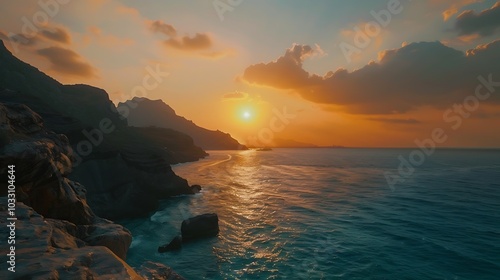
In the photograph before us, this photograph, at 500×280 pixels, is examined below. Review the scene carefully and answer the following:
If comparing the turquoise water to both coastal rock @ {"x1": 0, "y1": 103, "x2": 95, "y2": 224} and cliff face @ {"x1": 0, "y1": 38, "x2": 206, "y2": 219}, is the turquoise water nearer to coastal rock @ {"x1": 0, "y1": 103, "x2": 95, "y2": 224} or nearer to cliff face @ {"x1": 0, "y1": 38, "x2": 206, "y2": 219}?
cliff face @ {"x1": 0, "y1": 38, "x2": 206, "y2": 219}

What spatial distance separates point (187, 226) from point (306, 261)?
52.6 feet

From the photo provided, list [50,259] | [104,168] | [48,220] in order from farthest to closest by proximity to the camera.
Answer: [104,168] → [48,220] → [50,259]

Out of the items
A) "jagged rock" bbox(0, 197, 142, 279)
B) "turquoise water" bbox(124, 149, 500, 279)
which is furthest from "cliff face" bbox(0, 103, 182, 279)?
"turquoise water" bbox(124, 149, 500, 279)

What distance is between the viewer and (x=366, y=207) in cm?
4872

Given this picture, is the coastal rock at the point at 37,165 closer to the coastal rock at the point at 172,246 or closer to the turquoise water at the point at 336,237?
the turquoise water at the point at 336,237

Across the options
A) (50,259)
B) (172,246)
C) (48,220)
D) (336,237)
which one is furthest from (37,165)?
(336,237)

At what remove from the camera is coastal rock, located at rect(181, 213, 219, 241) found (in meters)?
34.0

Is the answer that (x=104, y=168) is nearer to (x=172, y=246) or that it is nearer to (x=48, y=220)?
(x=172, y=246)

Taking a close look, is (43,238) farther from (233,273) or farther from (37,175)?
(233,273)

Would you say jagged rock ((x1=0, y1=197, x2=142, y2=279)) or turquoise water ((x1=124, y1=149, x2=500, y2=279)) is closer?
jagged rock ((x1=0, y1=197, x2=142, y2=279))

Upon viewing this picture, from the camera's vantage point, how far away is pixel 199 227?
34.4m

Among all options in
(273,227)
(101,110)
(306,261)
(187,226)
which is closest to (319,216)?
(273,227)

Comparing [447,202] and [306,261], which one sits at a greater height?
[447,202]

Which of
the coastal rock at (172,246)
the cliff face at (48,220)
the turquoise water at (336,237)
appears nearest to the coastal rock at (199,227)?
the turquoise water at (336,237)
